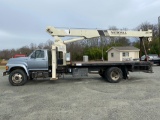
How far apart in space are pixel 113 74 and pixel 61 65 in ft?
10.8

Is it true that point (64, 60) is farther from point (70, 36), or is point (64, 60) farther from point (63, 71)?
point (70, 36)

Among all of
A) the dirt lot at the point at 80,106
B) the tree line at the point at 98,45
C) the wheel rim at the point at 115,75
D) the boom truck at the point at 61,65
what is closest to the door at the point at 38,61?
the boom truck at the point at 61,65

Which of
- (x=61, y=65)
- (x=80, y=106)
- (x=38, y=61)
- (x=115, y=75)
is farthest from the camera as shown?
(x=115, y=75)

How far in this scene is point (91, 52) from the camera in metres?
47.9

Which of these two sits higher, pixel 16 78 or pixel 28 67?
pixel 28 67

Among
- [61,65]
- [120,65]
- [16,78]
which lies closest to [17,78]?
[16,78]

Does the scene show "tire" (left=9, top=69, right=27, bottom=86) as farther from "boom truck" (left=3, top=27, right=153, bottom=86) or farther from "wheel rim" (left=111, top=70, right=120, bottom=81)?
"wheel rim" (left=111, top=70, right=120, bottom=81)

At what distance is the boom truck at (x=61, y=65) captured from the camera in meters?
11.2

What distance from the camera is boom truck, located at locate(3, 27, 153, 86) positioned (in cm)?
1123

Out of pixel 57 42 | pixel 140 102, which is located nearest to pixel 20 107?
pixel 140 102

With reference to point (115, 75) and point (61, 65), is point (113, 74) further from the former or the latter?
point (61, 65)

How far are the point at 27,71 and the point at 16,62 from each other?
0.84 metres

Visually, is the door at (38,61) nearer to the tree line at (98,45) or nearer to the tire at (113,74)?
the tire at (113,74)

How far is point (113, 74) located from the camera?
1207 centimetres
